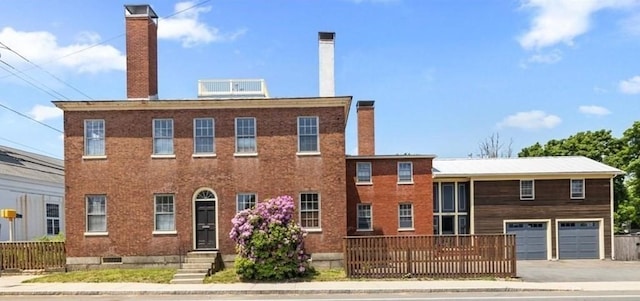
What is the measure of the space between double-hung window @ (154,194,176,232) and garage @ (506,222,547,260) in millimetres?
19218

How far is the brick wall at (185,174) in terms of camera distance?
2303 centimetres

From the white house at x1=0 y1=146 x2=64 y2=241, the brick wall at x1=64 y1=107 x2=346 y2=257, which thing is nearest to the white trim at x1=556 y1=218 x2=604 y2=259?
Answer: the brick wall at x1=64 y1=107 x2=346 y2=257

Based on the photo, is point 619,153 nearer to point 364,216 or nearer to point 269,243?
point 364,216

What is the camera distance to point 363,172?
1163 inches

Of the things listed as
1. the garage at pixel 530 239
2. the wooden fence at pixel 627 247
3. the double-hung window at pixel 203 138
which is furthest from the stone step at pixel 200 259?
the wooden fence at pixel 627 247

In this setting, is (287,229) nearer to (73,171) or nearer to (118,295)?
(118,295)

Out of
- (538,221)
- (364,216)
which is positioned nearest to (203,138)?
(364,216)

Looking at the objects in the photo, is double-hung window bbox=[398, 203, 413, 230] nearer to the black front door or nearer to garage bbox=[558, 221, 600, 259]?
garage bbox=[558, 221, 600, 259]

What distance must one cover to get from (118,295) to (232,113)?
351 inches

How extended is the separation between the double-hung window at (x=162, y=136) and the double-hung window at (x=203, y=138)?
1.02m

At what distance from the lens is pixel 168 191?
910 inches

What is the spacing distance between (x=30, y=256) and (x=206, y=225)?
743cm

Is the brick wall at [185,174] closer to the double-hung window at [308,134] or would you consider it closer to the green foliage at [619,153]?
the double-hung window at [308,134]

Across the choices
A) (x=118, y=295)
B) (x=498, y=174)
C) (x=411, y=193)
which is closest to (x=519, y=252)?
(x=498, y=174)
